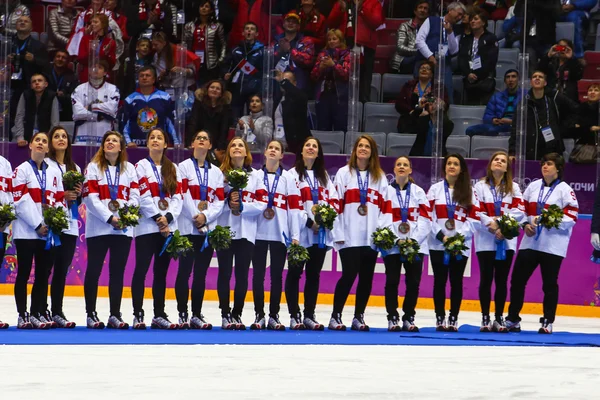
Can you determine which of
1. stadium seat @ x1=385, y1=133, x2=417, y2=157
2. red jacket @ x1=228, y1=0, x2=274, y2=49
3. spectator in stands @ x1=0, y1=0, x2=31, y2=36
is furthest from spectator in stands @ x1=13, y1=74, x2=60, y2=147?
stadium seat @ x1=385, y1=133, x2=417, y2=157

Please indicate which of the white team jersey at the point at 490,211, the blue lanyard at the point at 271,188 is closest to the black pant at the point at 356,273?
the blue lanyard at the point at 271,188

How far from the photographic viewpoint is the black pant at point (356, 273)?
10.3m

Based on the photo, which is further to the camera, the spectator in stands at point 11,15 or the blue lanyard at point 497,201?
the spectator in stands at point 11,15

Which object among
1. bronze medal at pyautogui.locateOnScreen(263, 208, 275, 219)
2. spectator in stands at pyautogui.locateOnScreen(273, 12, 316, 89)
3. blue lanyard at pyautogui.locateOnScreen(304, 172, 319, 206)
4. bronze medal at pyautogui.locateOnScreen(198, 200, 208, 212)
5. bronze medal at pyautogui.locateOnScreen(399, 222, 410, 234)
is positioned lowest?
bronze medal at pyautogui.locateOnScreen(399, 222, 410, 234)

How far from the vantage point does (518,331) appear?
425 inches

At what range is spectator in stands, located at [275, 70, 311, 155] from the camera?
1346cm

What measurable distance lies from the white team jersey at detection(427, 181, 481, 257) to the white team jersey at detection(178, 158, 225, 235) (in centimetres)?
193

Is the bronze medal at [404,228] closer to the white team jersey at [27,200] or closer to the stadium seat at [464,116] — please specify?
the white team jersey at [27,200]

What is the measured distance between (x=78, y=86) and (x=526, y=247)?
5.93 meters

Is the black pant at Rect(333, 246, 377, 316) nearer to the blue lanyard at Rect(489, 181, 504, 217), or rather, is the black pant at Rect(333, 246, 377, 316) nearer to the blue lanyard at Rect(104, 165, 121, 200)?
the blue lanyard at Rect(489, 181, 504, 217)

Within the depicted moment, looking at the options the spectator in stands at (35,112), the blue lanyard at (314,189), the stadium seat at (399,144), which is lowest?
the blue lanyard at (314,189)

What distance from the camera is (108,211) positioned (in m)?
9.63
